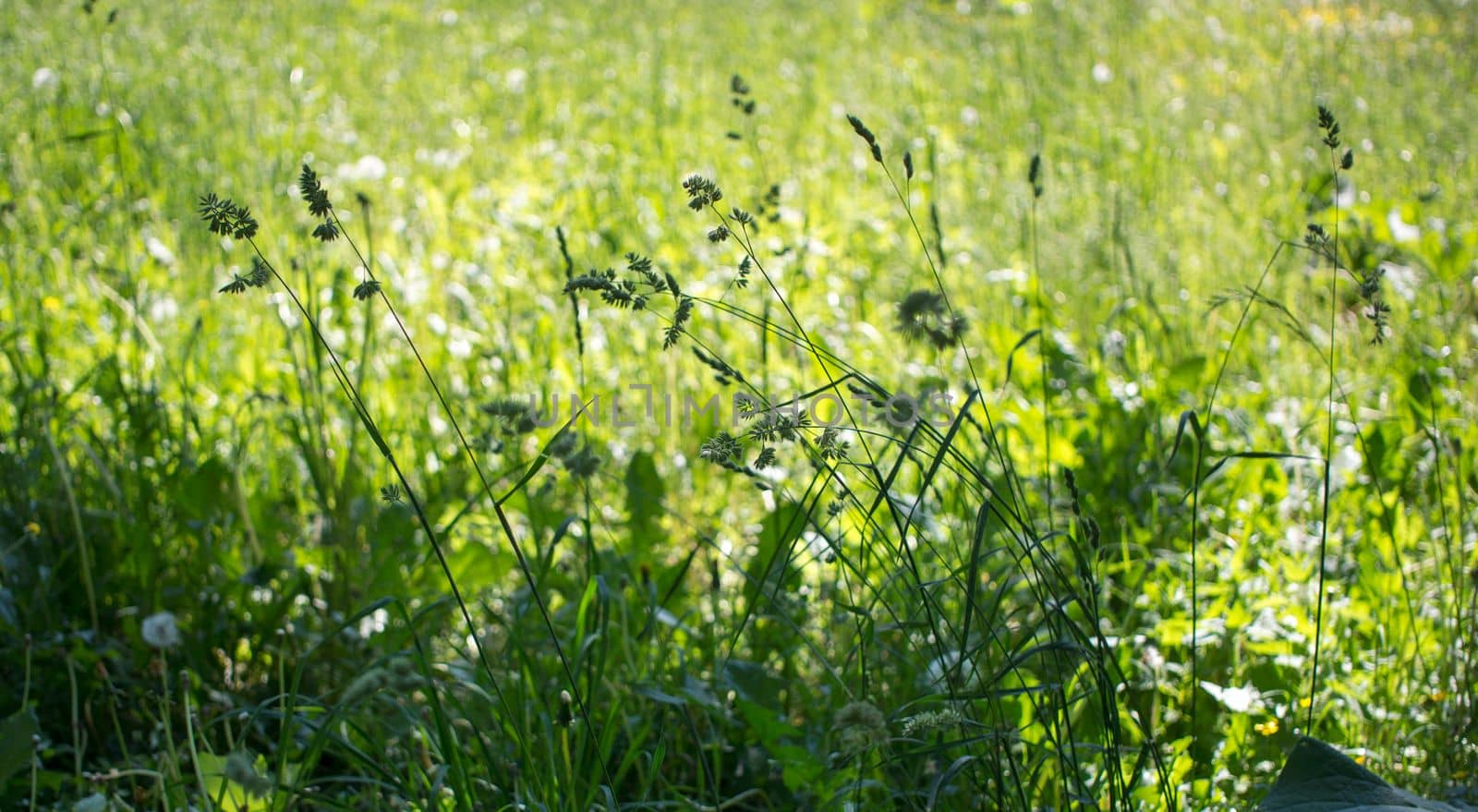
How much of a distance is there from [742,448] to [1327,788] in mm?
610

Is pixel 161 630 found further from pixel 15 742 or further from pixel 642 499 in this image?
pixel 642 499

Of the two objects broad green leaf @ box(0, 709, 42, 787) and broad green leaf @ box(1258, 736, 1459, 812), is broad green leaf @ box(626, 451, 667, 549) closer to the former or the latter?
broad green leaf @ box(0, 709, 42, 787)

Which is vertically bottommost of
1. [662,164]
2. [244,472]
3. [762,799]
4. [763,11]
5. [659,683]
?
[762,799]

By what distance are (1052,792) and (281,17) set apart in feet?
21.2

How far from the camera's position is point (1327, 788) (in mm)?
1075

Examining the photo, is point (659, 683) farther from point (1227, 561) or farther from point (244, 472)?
point (244, 472)

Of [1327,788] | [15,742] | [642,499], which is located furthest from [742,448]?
[15,742]

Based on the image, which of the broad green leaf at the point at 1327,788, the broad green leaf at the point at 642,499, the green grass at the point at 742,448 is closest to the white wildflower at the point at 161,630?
the green grass at the point at 742,448

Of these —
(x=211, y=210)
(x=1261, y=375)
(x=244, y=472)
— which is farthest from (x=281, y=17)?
(x=211, y=210)

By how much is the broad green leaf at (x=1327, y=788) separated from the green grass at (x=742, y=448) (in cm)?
12

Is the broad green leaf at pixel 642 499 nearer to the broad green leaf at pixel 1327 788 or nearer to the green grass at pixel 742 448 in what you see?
the green grass at pixel 742 448

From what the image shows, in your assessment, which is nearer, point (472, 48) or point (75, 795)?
point (75, 795)

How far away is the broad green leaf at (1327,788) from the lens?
1.06m

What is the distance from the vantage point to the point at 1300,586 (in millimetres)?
1759
